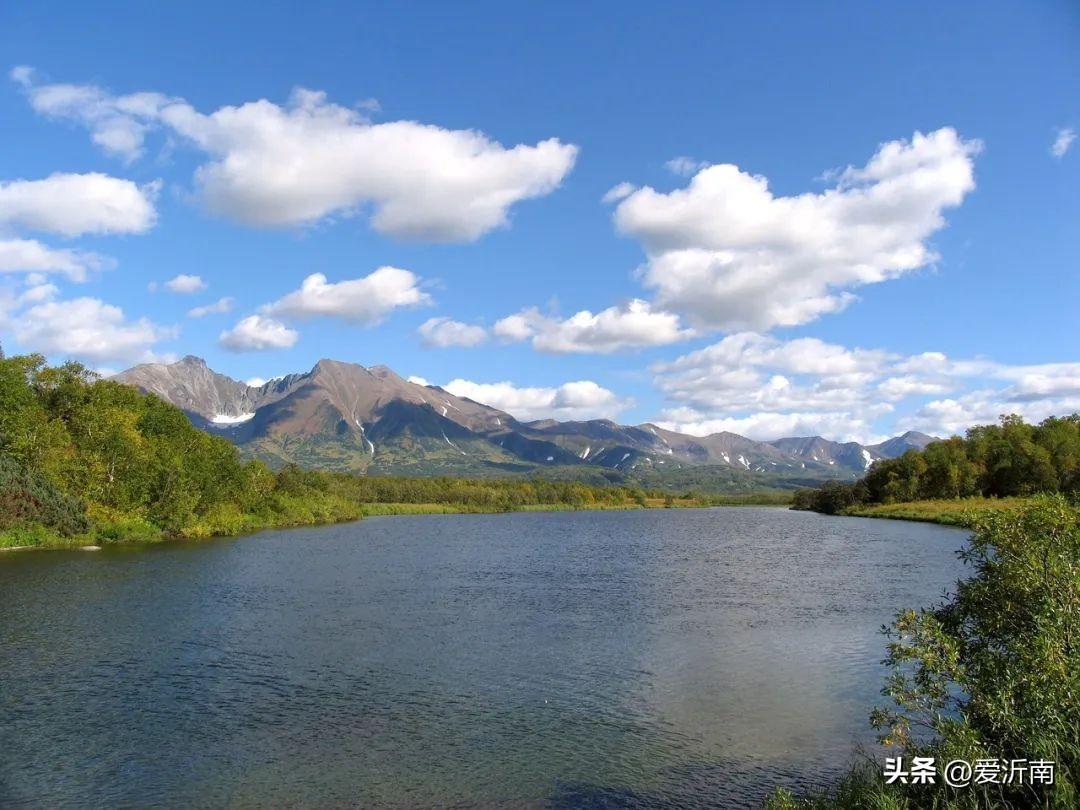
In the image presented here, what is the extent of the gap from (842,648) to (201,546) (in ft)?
268

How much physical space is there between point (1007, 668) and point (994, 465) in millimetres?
169284

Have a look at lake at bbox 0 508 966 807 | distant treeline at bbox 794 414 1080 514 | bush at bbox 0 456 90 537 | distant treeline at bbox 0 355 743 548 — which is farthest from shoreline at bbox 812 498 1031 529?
bush at bbox 0 456 90 537

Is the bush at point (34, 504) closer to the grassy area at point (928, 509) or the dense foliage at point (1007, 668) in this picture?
the dense foliage at point (1007, 668)

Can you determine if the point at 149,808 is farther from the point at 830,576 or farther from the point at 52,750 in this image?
the point at 830,576

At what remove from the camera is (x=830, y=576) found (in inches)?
2542

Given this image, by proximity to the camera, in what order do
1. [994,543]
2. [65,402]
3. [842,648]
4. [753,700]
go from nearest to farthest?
[994,543] → [753,700] → [842,648] → [65,402]

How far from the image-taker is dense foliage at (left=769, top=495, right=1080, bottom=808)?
1415 cm

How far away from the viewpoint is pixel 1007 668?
600 inches

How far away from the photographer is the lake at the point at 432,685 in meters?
21.0

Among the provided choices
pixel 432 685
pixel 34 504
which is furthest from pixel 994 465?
pixel 34 504

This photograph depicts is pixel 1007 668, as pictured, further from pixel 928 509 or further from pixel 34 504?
pixel 928 509

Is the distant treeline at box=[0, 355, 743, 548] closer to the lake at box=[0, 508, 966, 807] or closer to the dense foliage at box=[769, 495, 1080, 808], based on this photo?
the lake at box=[0, 508, 966, 807]

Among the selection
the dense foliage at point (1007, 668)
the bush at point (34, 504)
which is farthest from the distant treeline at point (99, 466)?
the dense foliage at point (1007, 668)

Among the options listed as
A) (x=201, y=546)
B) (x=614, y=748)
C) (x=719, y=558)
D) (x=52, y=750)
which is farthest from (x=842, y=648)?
(x=201, y=546)
